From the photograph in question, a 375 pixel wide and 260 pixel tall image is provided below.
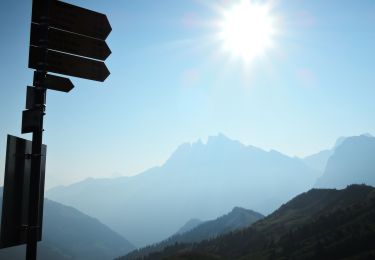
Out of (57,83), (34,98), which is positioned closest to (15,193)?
(34,98)

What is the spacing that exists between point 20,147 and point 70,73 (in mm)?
1718

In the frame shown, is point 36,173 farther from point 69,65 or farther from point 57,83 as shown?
point 69,65

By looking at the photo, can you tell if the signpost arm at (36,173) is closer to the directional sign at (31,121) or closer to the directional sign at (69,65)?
the directional sign at (31,121)

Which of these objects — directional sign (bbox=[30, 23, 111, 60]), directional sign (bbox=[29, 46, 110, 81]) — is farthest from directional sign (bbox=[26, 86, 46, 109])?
directional sign (bbox=[30, 23, 111, 60])

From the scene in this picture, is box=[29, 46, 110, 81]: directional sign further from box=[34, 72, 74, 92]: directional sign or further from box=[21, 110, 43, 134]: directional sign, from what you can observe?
box=[21, 110, 43, 134]: directional sign

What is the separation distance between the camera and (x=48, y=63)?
6.68 m

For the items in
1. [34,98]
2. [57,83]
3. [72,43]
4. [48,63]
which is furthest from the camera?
[72,43]

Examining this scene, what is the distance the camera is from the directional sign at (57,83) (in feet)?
21.7

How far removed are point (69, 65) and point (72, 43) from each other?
415mm

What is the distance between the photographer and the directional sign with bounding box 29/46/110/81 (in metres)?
6.53

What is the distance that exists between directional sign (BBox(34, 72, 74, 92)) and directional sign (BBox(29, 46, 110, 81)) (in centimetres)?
13

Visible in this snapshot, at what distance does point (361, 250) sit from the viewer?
14338cm

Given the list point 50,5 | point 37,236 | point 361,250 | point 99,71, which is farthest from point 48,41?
point 361,250

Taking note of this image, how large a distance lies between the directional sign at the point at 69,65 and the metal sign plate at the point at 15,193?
144cm
